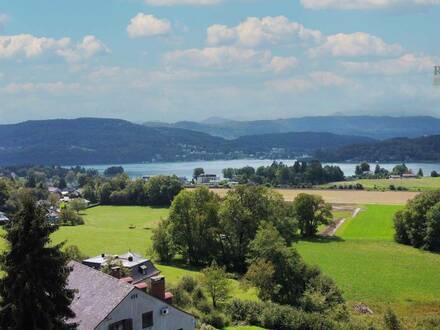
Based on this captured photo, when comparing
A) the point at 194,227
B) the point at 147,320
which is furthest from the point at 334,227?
the point at 147,320

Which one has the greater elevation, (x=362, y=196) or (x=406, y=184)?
(x=406, y=184)

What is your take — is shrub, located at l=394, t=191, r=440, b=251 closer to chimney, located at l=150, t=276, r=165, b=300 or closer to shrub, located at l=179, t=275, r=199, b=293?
shrub, located at l=179, t=275, r=199, b=293

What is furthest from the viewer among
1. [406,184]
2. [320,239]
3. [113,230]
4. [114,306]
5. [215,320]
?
[406,184]

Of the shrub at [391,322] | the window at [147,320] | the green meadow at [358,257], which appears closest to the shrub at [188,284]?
the green meadow at [358,257]

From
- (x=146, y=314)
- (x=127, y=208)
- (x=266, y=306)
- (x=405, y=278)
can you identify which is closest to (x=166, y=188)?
(x=127, y=208)

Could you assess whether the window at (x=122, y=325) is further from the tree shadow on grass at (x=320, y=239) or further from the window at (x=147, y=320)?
the tree shadow on grass at (x=320, y=239)

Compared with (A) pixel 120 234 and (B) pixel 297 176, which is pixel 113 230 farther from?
(B) pixel 297 176

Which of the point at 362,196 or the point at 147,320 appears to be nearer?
the point at 147,320
